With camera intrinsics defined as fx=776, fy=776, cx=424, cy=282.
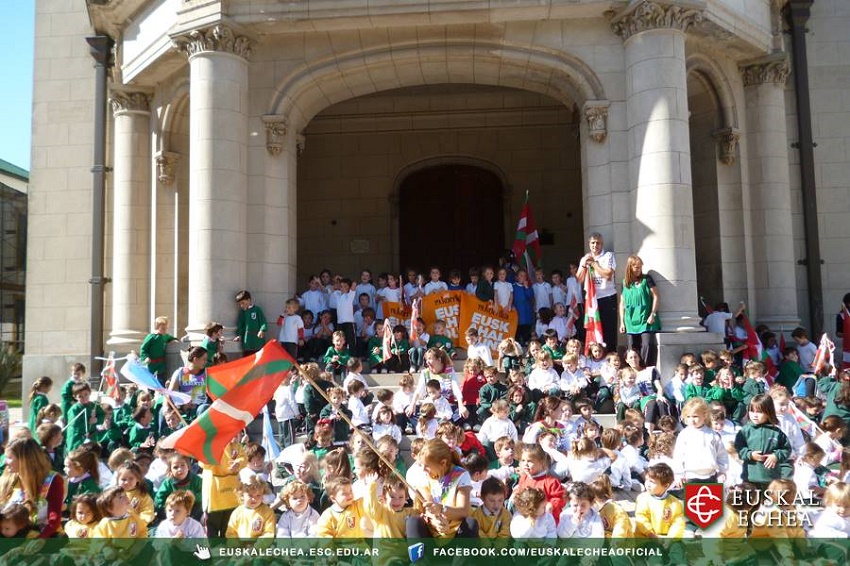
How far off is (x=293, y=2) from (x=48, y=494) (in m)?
9.73

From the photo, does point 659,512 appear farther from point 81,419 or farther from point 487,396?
point 81,419

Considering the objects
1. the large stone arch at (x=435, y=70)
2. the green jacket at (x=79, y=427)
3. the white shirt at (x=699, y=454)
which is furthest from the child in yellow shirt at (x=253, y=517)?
the large stone arch at (x=435, y=70)

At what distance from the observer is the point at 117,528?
5926 mm

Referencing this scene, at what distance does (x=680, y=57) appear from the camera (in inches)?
516


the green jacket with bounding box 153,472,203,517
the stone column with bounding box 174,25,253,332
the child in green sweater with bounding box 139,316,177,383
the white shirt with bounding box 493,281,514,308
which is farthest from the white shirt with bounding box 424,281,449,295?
the green jacket with bounding box 153,472,203,517

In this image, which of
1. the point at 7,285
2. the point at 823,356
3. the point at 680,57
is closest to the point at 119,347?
the point at 680,57

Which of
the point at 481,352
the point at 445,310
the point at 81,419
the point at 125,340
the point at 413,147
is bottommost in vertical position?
the point at 81,419

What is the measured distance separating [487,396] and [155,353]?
573 centimetres

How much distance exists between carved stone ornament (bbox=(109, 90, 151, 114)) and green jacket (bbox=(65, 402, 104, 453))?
844cm

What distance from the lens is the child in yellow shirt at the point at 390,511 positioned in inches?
218

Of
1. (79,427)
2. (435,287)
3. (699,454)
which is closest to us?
(699,454)

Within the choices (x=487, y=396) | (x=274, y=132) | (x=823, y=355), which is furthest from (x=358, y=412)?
(x=823, y=355)

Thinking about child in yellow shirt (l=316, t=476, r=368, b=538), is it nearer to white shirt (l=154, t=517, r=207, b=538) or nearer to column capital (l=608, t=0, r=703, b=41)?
white shirt (l=154, t=517, r=207, b=538)

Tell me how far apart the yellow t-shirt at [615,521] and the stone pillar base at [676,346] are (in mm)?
6358
